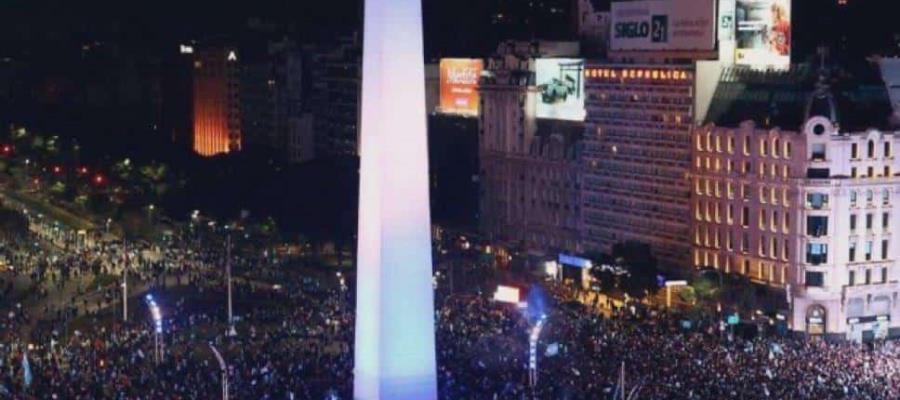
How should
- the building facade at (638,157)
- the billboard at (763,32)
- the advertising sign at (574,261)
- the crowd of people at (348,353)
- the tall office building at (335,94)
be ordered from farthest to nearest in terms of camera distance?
the tall office building at (335,94), the advertising sign at (574,261), the building facade at (638,157), the billboard at (763,32), the crowd of people at (348,353)

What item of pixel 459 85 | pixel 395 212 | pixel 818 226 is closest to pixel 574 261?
pixel 818 226

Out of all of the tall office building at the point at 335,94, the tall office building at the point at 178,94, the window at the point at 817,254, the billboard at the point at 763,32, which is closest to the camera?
the window at the point at 817,254

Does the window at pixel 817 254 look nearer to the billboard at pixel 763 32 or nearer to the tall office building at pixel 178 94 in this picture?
the billboard at pixel 763 32

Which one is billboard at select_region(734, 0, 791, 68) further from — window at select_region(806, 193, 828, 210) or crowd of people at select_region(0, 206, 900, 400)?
crowd of people at select_region(0, 206, 900, 400)

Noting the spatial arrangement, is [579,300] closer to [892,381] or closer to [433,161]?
[892,381]

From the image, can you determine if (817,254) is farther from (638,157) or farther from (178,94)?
(178,94)

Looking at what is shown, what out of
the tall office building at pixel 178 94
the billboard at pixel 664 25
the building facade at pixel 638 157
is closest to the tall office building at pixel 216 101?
the tall office building at pixel 178 94

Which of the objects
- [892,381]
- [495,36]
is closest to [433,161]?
[495,36]
